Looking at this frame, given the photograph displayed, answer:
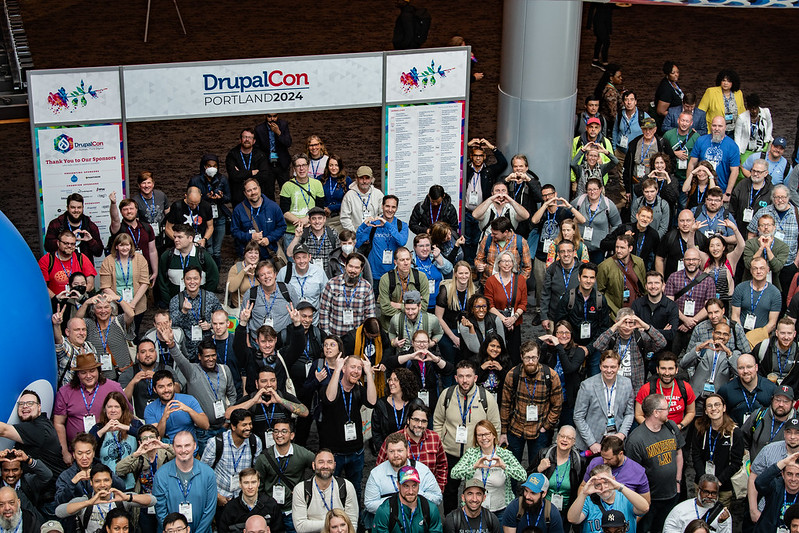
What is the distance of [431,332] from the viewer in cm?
1198

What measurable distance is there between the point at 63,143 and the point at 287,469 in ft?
18.1

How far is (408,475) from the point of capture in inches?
383

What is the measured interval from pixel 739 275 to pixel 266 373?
238 inches

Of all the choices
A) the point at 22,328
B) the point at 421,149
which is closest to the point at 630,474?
the point at 22,328

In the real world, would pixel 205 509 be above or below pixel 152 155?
below

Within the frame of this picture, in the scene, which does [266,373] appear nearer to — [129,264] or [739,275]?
[129,264]

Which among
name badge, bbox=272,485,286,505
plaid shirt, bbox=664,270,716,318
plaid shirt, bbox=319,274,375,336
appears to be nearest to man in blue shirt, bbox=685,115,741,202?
plaid shirt, bbox=664,270,716,318

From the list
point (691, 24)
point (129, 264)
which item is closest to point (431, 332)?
point (129, 264)

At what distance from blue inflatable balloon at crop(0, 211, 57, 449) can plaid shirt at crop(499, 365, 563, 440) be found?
4.11 m

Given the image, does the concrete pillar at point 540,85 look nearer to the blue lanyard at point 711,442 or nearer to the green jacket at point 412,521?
the blue lanyard at point 711,442

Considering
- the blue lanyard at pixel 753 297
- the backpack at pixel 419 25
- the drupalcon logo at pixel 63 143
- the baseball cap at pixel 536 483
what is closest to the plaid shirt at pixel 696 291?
the blue lanyard at pixel 753 297

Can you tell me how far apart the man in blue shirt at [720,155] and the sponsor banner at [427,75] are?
9.54 ft

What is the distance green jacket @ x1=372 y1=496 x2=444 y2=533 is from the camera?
9852 mm

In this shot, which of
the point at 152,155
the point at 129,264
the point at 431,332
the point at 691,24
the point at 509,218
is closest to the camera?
the point at 431,332
